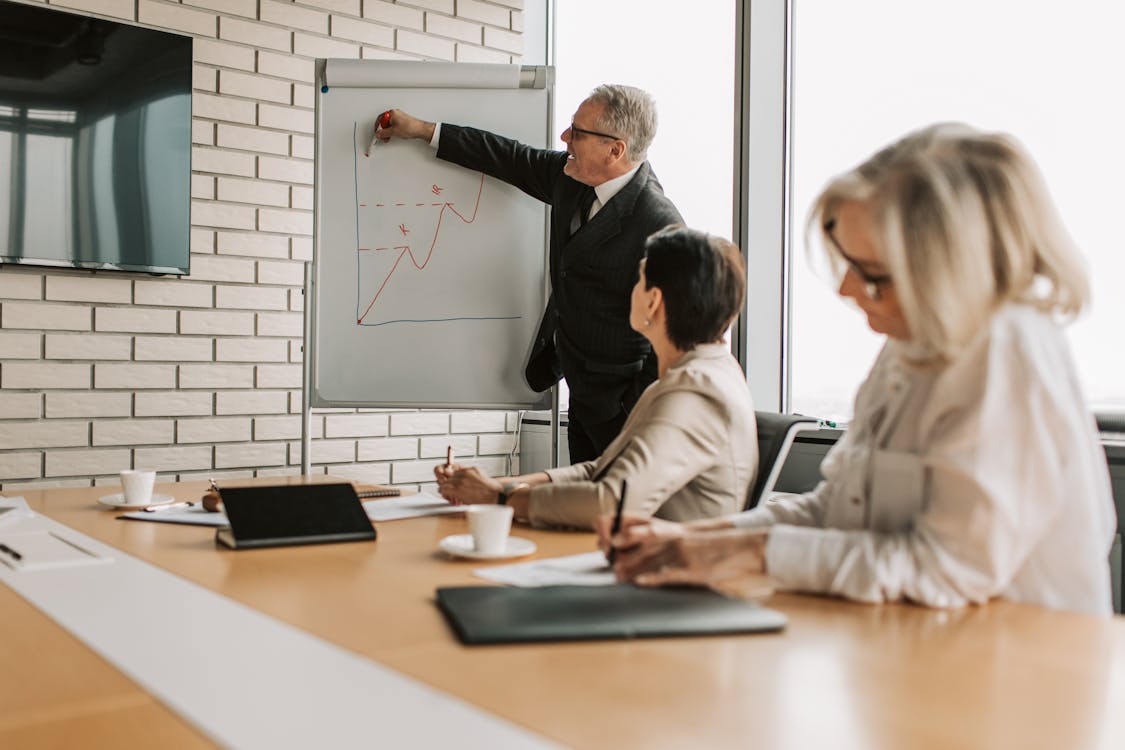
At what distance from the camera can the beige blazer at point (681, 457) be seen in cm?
153

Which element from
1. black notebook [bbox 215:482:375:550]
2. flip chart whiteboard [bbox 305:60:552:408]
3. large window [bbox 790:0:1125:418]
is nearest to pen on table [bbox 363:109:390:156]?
flip chart whiteboard [bbox 305:60:552:408]

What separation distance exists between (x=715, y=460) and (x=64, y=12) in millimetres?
2547

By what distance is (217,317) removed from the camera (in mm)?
3229

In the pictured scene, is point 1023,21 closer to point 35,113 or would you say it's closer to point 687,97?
point 687,97

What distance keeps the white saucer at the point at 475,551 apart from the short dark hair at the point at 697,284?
535mm

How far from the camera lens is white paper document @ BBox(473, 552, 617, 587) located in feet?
3.67

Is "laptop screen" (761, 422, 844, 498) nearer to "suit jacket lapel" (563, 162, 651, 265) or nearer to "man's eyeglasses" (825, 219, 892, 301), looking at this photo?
"suit jacket lapel" (563, 162, 651, 265)

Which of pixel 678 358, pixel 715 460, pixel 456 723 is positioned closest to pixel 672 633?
pixel 456 723

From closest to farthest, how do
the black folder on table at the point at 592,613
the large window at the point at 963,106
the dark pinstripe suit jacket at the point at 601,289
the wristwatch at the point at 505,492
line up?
1. the black folder on table at the point at 592,613
2. the wristwatch at the point at 505,492
3. the large window at the point at 963,106
4. the dark pinstripe suit jacket at the point at 601,289

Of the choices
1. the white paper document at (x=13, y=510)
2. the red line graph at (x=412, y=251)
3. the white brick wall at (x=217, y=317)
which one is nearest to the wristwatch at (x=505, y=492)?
the white paper document at (x=13, y=510)

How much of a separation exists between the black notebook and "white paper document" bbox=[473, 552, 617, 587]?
0.98 feet

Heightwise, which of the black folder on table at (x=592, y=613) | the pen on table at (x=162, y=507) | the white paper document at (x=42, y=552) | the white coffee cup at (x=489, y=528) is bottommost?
the pen on table at (x=162, y=507)

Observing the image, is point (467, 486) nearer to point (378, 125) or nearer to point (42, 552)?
point (42, 552)

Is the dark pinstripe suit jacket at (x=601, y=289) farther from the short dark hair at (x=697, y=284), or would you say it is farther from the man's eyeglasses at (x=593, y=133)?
the short dark hair at (x=697, y=284)
